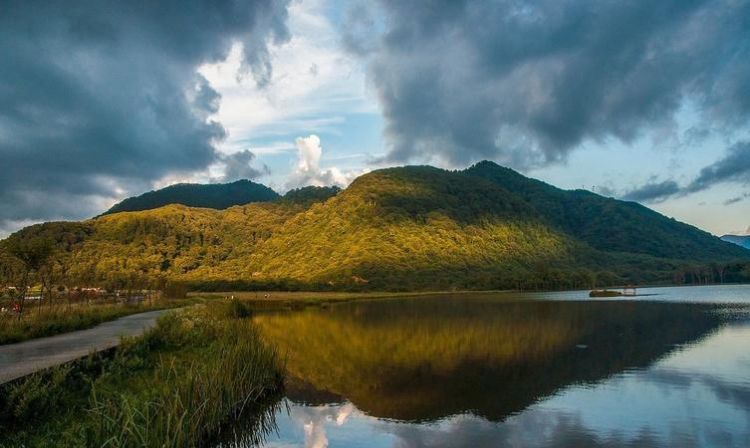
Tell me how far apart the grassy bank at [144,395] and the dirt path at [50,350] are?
2.23ft

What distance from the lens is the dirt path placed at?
1366 centimetres

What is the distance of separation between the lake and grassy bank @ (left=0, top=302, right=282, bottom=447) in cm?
151

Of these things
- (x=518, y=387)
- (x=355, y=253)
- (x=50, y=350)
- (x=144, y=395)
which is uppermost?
(x=355, y=253)

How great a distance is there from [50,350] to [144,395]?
20.1ft

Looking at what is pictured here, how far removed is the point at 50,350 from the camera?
17.5 m

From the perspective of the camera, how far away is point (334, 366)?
27.2m

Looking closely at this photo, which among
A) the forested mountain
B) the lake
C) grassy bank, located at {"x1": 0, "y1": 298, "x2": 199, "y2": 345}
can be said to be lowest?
the lake

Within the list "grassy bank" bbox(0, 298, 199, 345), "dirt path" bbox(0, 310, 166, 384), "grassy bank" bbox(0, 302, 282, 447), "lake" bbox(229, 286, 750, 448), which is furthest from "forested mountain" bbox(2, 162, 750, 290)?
"grassy bank" bbox(0, 302, 282, 447)

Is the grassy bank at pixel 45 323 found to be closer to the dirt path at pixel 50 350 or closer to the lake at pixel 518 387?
the dirt path at pixel 50 350

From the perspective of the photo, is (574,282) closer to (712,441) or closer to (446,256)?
(446,256)

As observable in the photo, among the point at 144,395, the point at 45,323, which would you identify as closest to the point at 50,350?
the point at 144,395

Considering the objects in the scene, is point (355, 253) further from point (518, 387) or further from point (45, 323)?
point (518, 387)

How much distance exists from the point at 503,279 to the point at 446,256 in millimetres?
→ 30365

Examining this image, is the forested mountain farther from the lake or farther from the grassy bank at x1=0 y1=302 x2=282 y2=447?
the grassy bank at x1=0 y1=302 x2=282 y2=447
